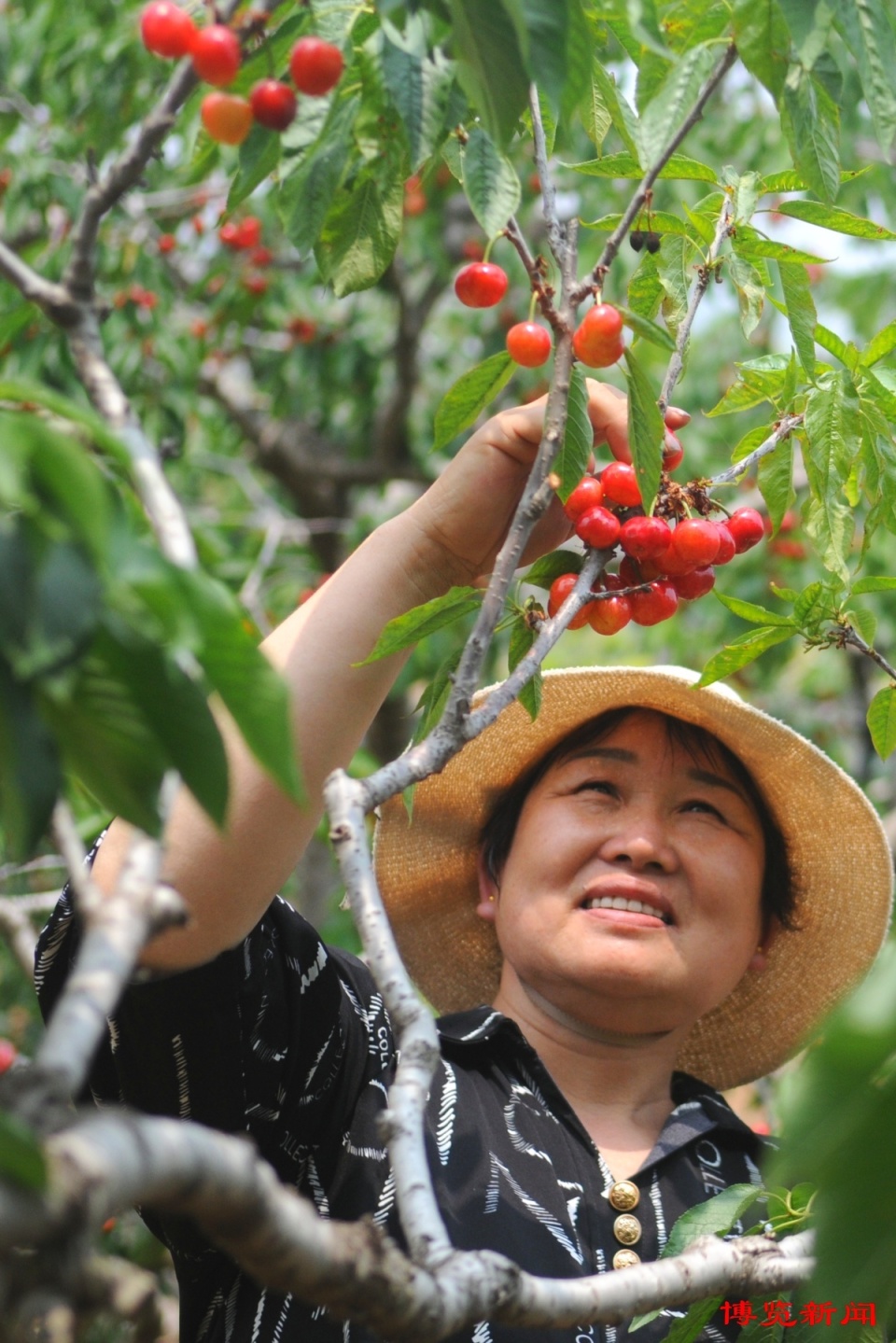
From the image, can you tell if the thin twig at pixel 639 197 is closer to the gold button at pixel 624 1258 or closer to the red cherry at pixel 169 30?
the red cherry at pixel 169 30

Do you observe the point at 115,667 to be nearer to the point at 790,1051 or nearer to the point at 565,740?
the point at 565,740

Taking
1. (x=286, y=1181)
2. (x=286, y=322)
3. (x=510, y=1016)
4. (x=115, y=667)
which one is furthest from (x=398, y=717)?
(x=115, y=667)

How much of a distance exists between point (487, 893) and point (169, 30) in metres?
1.35

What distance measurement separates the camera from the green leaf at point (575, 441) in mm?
1365

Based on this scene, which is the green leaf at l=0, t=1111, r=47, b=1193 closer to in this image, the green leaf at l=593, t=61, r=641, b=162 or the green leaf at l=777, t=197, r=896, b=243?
the green leaf at l=593, t=61, r=641, b=162

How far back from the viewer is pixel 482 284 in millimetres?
1474

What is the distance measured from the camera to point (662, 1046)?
6.31ft

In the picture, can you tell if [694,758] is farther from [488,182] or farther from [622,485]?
[488,182]

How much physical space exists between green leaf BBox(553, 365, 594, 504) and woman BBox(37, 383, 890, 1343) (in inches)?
3.6

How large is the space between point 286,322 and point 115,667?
5113mm

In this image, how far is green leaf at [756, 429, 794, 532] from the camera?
166cm

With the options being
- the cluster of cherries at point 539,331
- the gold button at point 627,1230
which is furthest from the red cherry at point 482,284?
the gold button at point 627,1230

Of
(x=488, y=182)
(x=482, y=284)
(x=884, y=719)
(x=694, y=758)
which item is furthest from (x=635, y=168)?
(x=694, y=758)

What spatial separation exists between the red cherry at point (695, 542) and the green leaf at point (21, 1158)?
0.95m
